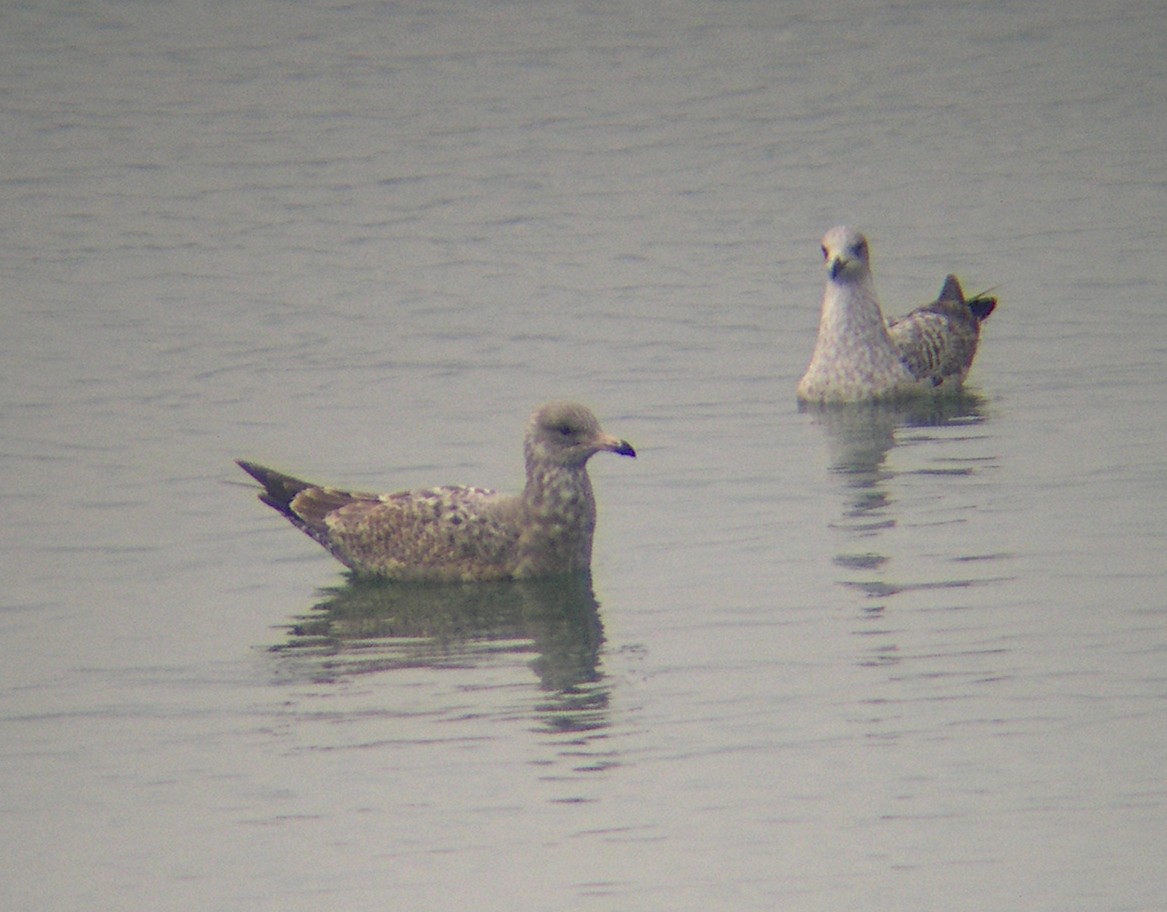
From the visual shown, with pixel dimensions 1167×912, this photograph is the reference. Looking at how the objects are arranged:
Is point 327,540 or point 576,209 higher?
point 576,209

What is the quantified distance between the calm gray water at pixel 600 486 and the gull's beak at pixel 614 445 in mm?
745

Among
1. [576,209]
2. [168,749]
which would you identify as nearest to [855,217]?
[576,209]

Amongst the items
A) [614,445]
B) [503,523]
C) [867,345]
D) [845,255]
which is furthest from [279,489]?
[845,255]

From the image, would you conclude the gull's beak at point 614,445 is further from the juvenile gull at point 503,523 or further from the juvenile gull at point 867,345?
the juvenile gull at point 867,345

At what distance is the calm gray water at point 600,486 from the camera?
10.8 m

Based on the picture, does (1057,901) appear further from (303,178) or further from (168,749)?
(303,178)

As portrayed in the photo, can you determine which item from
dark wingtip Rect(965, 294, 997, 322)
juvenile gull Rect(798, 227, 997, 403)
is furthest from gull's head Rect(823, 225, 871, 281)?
dark wingtip Rect(965, 294, 997, 322)

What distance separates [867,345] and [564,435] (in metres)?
5.79

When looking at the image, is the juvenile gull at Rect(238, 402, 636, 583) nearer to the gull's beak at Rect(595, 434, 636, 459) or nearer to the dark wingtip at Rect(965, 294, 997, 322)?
the gull's beak at Rect(595, 434, 636, 459)

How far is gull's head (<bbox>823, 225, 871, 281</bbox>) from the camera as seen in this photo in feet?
68.2

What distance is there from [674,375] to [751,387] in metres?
0.78

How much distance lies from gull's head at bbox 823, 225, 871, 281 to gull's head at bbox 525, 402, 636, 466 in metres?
5.99

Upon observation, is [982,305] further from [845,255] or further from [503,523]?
[503,523]

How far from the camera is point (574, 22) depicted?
4216 centimetres
